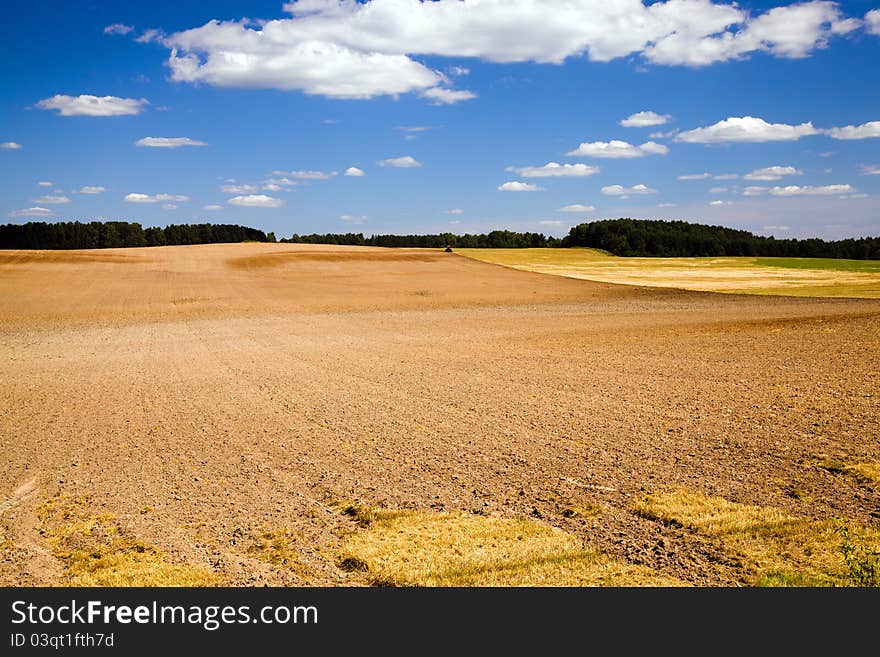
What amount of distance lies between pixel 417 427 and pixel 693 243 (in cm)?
10786

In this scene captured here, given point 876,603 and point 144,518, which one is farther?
point 144,518

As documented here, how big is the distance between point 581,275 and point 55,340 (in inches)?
1659

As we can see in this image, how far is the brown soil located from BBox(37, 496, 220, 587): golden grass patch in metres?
0.17

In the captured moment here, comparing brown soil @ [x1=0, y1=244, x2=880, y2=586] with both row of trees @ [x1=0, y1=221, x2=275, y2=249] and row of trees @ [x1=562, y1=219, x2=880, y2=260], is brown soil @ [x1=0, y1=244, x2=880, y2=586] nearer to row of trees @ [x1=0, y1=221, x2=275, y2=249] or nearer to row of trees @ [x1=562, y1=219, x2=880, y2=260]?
row of trees @ [x1=562, y1=219, x2=880, y2=260]

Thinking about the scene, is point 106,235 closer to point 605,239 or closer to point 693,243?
point 605,239

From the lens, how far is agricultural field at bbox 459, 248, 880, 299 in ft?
147


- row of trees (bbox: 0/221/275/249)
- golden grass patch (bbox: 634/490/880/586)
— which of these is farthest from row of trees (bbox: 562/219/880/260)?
golden grass patch (bbox: 634/490/880/586)

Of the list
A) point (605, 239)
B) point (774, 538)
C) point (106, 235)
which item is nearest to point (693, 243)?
point (605, 239)

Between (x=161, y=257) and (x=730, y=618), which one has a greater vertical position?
(x=161, y=257)

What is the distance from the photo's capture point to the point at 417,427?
424 inches

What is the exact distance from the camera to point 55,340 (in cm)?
2419

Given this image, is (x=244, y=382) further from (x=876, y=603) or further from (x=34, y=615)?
(x=876, y=603)

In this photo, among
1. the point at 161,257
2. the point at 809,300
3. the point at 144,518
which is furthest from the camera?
the point at 161,257

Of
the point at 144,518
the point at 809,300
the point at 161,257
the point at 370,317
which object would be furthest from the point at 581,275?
the point at 144,518
